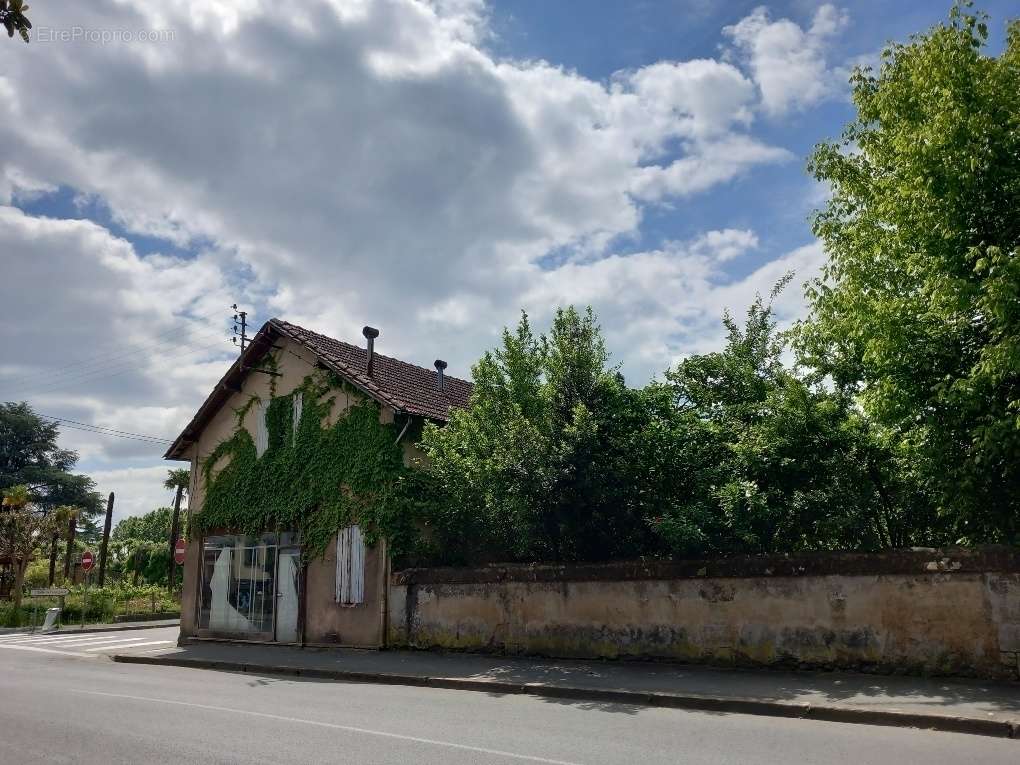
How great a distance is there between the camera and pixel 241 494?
1973 centimetres

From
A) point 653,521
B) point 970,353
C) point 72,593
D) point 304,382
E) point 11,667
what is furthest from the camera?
point 72,593

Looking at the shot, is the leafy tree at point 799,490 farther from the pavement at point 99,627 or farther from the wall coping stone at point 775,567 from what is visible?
the pavement at point 99,627

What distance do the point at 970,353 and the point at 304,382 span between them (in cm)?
1472

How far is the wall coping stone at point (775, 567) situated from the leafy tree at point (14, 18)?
1045 centimetres

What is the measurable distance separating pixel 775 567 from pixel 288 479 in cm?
1243

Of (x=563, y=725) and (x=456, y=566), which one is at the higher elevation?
(x=456, y=566)

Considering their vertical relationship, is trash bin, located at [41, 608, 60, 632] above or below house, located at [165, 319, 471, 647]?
below

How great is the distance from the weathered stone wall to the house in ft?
11.0

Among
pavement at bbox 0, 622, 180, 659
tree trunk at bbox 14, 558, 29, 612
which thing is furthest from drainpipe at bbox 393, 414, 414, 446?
tree trunk at bbox 14, 558, 29, 612

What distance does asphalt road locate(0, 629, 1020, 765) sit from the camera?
6449 millimetres

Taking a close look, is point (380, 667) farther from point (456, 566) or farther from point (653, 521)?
point (653, 521)

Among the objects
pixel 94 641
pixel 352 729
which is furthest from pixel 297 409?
pixel 352 729

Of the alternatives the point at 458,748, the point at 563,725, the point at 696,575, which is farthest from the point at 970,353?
the point at 458,748

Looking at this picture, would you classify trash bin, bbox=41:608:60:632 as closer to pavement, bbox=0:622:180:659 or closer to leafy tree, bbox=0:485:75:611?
pavement, bbox=0:622:180:659
